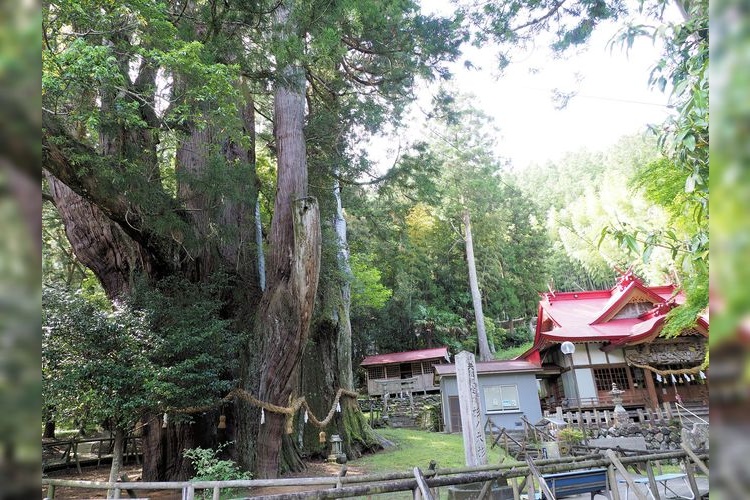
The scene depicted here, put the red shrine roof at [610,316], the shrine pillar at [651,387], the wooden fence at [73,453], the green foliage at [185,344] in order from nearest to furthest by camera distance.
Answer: the green foliage at [185,344] → the wooden fence at [73,453] → the shrine pillar at [651,387] → the red shrine roof at [610,316]

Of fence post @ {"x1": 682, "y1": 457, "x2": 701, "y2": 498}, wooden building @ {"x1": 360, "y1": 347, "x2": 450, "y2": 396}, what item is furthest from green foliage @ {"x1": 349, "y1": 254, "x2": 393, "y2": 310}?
fence post @ {"x1": 682, "y1": 457, "x2": 701, "y2": 498}

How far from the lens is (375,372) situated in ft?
76.6

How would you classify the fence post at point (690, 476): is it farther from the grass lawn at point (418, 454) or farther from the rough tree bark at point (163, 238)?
the rough tree bark at point (163, 238)

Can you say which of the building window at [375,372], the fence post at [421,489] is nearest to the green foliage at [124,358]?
the fence post at [421,489]

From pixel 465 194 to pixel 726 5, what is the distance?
82.0 ft

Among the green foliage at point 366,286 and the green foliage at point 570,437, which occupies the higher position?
the green foliage at point 366,286

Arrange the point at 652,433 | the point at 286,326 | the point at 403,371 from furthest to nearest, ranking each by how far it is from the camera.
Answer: the point at 403,371 < the point at 652,433 < the point at 286,326

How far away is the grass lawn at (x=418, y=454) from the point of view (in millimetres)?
9959

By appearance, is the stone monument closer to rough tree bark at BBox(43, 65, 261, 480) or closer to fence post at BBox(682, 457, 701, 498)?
fence post at BBox(682, 457, 701, 498)

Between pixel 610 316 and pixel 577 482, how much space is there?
12.4 meters

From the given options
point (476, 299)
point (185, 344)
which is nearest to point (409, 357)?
point (476, 299)

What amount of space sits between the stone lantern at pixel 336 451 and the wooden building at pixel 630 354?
728 centimetres

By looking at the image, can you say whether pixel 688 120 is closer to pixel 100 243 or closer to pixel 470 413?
pixel 470 413

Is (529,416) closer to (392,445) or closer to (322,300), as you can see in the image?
(392,445)
